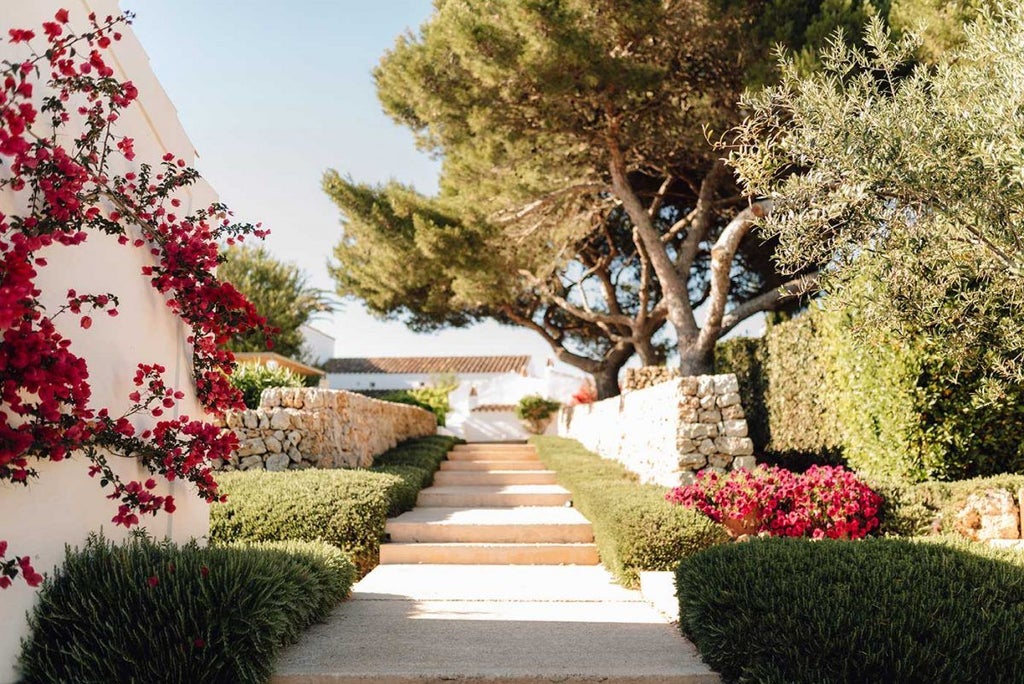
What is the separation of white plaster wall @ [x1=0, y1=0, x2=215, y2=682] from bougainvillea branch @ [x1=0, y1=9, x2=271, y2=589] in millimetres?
77

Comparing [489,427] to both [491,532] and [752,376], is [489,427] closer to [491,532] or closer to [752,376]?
[752,376]

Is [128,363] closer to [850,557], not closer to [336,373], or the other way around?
[850,557]

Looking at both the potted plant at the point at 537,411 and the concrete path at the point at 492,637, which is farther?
the potted plant at the point at 537,411

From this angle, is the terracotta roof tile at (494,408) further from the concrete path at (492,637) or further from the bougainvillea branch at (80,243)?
the bougainvillea branch at (80,243)

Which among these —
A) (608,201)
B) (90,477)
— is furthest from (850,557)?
(608,201)

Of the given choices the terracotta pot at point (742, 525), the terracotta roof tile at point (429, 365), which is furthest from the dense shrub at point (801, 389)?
the terracotta roof tile at point (429, 365)

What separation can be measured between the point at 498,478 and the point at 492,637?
25.3 feet

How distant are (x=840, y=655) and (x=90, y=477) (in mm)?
3784

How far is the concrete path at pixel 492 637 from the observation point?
12.3 feet

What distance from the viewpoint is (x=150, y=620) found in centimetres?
348

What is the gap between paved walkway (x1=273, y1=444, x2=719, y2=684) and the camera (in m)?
3.80

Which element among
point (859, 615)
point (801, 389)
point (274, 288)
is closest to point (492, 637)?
point (859, 615)

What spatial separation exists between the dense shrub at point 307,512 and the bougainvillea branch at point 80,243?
2418 mm

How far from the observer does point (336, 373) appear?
4259 centimetres
